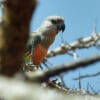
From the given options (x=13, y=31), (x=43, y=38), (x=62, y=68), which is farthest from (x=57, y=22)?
(x=62, y=68)

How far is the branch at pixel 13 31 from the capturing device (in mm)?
480

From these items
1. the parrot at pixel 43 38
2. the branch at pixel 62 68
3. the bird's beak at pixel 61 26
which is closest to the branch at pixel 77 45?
the parrot at pixel 43 38

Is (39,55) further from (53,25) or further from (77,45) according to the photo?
(53,25)

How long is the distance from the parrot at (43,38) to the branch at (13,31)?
3.01m

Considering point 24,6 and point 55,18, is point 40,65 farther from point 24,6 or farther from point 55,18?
point 24,6

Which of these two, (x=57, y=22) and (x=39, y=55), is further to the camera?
(x=57, y=22)

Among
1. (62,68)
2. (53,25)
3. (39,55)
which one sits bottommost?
(39,55)

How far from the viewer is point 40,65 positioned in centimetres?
333

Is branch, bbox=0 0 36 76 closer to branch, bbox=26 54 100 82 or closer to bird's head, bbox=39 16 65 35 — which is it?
branch, bbox=26 54 100 82

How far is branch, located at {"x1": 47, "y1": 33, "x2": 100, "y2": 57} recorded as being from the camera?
3113 mm

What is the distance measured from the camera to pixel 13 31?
504 millimetres

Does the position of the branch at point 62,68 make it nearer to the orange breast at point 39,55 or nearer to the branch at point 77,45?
the branch at point 77,45

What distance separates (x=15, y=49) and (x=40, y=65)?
2.81 metres

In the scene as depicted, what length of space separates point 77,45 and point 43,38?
126 centimetres
